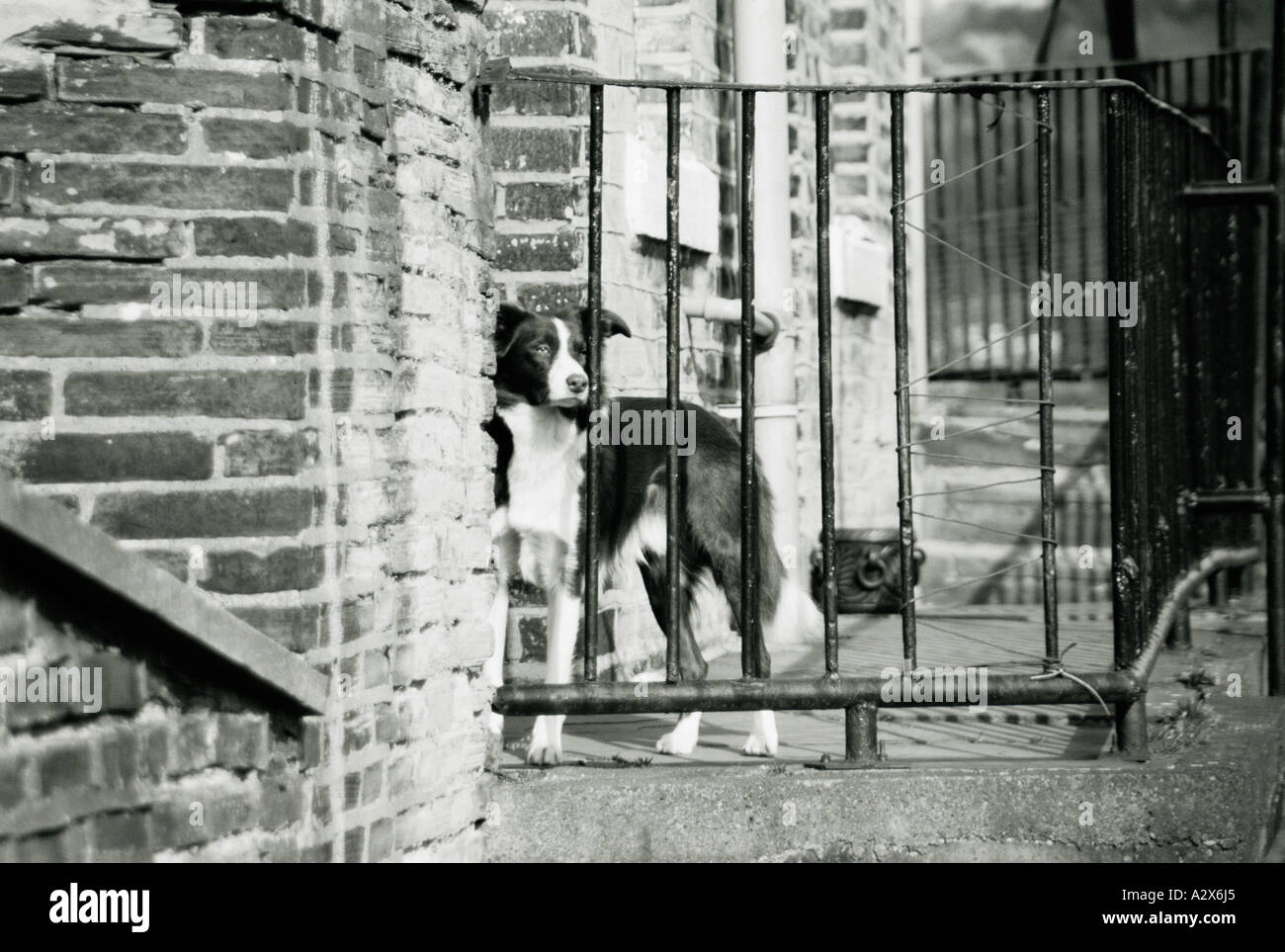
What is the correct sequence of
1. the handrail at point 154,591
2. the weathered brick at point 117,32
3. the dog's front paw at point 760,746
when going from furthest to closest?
1. the dog's front paw at point 760,746
2. the weathered brick at point 117,32
3. the handrail at point 154,591

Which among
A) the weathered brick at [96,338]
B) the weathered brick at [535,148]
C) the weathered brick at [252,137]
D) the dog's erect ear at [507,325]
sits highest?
the weathered brick at [535,148]

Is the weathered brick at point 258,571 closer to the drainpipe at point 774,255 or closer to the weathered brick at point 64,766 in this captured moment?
the weathered brick at point 64,766

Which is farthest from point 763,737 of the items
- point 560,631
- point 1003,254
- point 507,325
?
point 1003,254

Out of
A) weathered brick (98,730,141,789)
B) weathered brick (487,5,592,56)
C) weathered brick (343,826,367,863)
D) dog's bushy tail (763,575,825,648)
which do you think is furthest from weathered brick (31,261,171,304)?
dog's bushy tail (763,575,825,648)

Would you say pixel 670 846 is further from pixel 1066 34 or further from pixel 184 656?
pixel 1066 34

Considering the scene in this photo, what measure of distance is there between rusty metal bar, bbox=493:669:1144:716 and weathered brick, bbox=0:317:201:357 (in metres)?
1.33

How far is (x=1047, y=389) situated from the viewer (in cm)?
411

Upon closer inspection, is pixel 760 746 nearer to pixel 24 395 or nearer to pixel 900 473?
pixel 900 473

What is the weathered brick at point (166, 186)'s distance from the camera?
3.07 meters

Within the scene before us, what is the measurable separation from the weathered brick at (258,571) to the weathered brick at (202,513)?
1.7 inches

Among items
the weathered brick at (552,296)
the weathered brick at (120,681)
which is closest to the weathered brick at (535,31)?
the weathered brick at (552,296)

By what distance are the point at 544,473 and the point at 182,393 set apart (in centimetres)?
204

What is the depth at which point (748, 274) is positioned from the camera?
4070 millimetres
